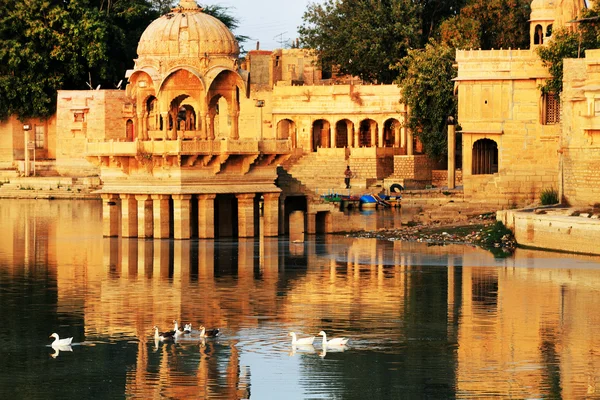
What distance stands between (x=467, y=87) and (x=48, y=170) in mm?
29390

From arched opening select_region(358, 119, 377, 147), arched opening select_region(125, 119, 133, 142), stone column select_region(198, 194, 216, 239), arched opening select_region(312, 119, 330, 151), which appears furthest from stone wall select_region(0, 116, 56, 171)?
stone column select_region(198, 194, 216, 239)

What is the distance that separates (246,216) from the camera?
4800 centimetres

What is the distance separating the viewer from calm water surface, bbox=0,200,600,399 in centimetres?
2648

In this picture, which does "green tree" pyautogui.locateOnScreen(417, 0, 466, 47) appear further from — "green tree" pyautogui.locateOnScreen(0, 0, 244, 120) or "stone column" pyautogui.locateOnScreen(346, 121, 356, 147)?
"green tree" pyautogui.locateOnScreen(0, 0, 244, 120)

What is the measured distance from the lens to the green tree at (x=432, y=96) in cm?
6562

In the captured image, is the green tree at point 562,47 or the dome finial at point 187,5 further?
the green tree at point 562,47

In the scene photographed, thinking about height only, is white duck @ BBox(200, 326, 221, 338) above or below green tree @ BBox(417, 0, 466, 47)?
below

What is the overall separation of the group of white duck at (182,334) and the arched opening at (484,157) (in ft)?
90.0

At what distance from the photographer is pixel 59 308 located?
113 feet

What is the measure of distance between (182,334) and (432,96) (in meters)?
37.2

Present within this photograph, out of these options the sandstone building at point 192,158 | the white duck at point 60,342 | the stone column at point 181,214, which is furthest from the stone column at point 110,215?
the white duck at point 60,342

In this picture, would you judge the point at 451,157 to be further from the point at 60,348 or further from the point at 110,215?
the point at 60,348

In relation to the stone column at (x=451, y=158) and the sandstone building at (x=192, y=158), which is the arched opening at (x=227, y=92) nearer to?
the sandstone building at (x=192, y=158)

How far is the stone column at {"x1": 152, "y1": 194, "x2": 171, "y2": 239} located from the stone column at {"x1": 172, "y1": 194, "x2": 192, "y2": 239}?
0.39m
